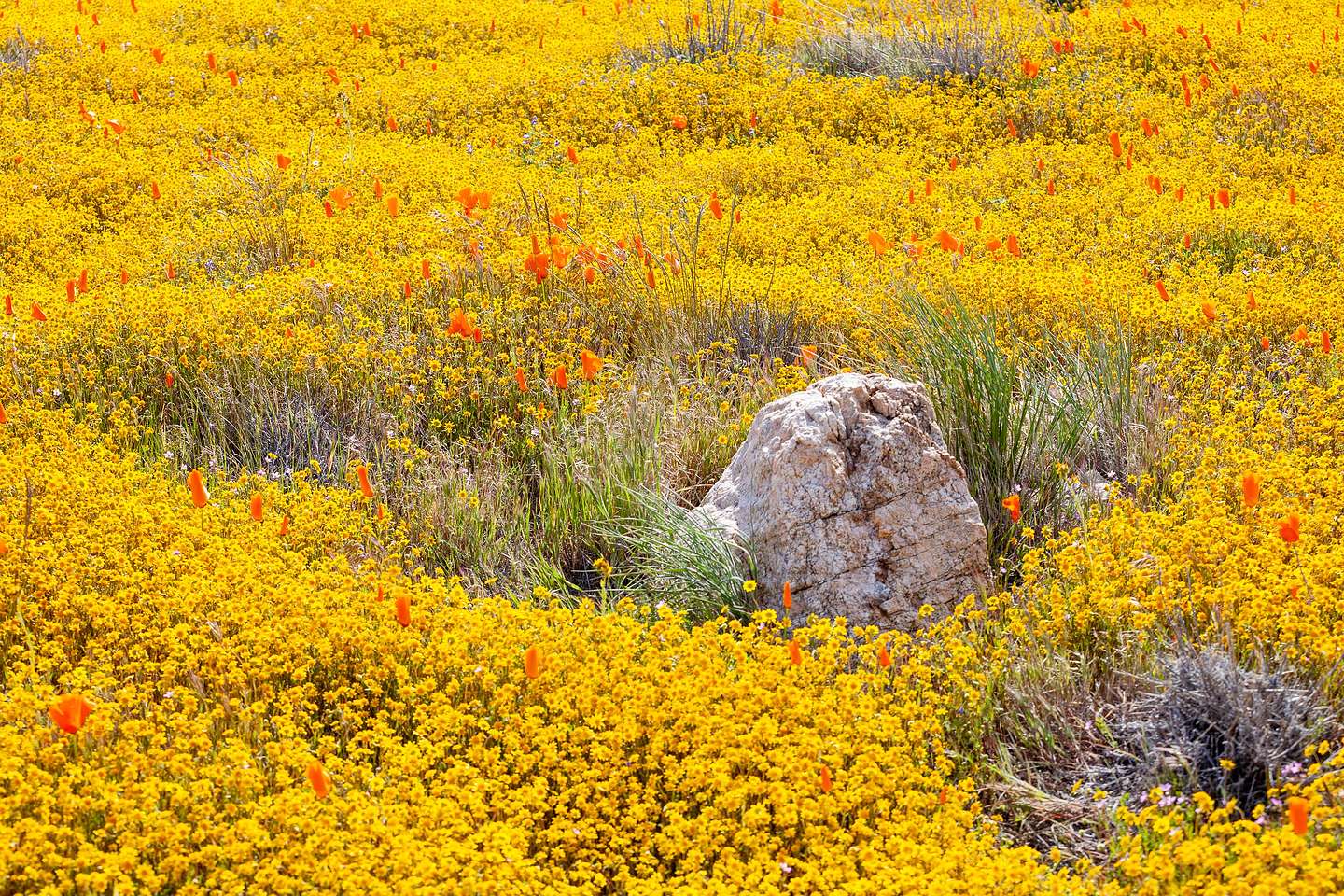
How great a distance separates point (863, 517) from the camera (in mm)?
4469

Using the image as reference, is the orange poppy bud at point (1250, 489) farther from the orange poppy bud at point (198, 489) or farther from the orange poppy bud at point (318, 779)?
the orange poppy bud at point (198, 489)

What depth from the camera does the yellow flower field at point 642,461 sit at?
3199 mm

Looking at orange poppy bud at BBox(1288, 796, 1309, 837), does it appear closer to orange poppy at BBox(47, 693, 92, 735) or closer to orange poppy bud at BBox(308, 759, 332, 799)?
orange poppy bud at BBox(308, 759, 332, 799)

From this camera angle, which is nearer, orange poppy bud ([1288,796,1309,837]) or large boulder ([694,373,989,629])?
orange poppy bud ([1288,796,1309,837])

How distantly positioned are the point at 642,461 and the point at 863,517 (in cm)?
107

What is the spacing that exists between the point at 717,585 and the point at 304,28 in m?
8.72

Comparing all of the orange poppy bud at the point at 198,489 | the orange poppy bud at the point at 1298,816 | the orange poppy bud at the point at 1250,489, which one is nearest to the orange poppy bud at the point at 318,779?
the orange poppy bud at the point at 198,489

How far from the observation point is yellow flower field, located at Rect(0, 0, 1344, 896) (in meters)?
3.20

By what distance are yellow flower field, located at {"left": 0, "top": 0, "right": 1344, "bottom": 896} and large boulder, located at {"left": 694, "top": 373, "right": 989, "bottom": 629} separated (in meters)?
A: 0.14

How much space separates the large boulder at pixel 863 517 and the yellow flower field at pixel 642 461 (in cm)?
14

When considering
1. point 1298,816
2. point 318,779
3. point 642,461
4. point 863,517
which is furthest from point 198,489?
point 1298,816

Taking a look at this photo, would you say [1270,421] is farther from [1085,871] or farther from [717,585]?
[1085,871]

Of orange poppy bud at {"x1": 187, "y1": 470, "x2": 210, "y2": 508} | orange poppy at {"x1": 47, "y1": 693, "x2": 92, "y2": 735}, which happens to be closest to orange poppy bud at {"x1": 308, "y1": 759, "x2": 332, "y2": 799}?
orange poppy at {"x1": 47, "y1": 693, "x2": 92, "y2": 735}

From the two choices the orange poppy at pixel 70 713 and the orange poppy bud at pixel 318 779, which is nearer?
the orange poppy bud at pixel 318 779
